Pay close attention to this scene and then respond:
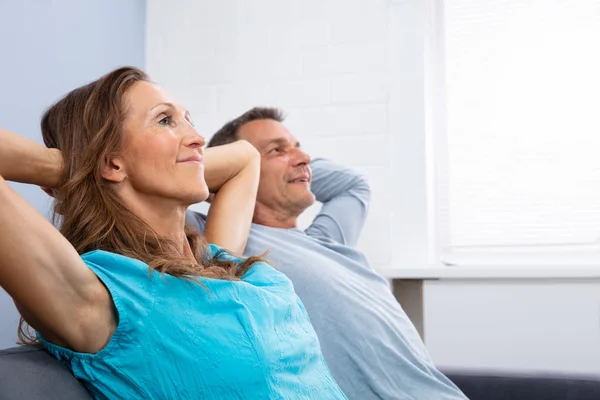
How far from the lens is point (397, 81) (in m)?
2.72

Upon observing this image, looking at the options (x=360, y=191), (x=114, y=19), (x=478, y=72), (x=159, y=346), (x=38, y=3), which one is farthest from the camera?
(x=478, y=72)

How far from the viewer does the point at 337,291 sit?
1.70 meters

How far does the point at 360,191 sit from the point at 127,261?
132 cm

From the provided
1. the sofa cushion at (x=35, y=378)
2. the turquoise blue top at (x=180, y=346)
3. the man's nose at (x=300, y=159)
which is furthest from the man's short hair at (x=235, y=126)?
the sofa cushion at (x=35, y=378)

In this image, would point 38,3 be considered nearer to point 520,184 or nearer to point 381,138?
point 381,138

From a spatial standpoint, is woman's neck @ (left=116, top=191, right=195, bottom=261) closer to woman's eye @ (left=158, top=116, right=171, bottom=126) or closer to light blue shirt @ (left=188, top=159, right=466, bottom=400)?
woman's eye @ (left=158, top=116, right=171, bottom=126)

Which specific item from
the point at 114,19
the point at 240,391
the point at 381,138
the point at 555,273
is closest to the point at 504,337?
the point at 555,273

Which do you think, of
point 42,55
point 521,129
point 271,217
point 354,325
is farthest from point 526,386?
point 42,55

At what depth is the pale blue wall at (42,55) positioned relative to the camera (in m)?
2.02

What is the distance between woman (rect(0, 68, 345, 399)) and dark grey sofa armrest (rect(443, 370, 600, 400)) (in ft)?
2.14

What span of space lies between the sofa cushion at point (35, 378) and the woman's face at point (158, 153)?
1.20 ft

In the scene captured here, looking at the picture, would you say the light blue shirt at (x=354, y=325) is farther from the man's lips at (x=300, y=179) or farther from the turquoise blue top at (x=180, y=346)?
the turquoise blue top at (x=180, y=346)

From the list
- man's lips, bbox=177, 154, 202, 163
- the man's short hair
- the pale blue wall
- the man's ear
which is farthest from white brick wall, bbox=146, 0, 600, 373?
the man's ear

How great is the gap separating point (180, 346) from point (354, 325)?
0.70 meters
